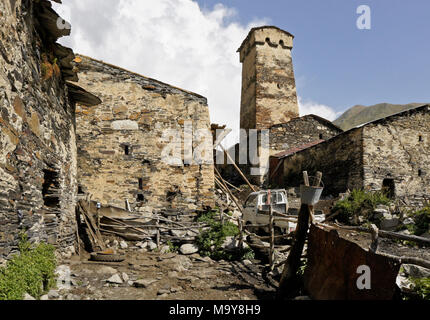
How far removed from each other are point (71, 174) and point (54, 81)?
2.53m

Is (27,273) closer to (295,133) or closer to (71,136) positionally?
(71,136)

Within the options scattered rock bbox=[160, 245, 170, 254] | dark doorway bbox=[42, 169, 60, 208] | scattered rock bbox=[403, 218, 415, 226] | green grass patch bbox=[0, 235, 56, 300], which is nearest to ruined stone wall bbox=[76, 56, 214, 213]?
scattered rock bbox=[160, 245, 170, 254]

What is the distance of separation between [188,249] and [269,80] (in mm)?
15312

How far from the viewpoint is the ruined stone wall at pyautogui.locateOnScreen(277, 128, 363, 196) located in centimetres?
1173

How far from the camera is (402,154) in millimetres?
12164

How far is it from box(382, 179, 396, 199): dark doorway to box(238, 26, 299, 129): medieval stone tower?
351 inches

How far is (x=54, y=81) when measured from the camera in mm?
5703

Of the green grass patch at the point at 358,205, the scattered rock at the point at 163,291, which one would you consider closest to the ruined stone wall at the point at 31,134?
the scattered rock at the point at 163,291

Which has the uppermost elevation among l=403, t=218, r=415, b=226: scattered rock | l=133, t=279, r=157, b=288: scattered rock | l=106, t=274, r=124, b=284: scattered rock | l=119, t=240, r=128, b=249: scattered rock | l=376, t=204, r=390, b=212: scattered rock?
l=376, t=204, r=390, b=212: scattered rock

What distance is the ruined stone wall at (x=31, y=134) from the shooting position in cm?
350

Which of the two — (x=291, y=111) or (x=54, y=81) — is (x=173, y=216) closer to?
(x=54, y=81)

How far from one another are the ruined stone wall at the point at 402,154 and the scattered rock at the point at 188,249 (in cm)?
758

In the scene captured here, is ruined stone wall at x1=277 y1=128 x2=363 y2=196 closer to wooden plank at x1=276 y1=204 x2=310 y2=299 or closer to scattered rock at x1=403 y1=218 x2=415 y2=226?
scattered rock at x1=403 y1=218 x2=415 y2=226

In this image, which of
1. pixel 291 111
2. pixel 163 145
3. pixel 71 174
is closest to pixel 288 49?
pixel 291 111
